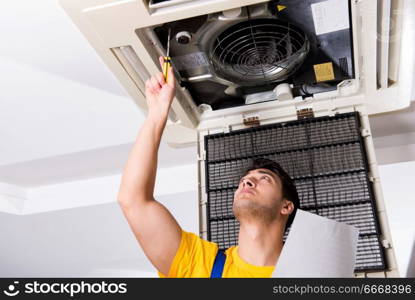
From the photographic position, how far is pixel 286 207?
1.50 metres

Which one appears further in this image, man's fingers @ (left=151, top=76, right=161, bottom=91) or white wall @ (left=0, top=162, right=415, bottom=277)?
white wall @ (left=0, top=162, right=415, bottom=277)

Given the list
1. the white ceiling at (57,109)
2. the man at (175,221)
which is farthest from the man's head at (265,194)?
the white ceiling at (57,109)

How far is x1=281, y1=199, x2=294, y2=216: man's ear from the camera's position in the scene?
4.89ft

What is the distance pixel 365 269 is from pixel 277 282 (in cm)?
73

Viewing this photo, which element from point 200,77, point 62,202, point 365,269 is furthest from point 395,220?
point 62,202

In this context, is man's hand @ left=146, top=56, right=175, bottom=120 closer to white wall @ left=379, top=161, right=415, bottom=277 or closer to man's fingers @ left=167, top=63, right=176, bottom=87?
man's fingers @ left=167, top=63, right=176, bottom=87

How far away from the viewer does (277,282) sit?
2.74ft

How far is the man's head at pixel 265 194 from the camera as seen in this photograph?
4.61ft

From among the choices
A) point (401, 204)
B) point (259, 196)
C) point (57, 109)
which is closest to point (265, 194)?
point (259, 196)

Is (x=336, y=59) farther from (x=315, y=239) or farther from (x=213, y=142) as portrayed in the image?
(x=315, y=239)

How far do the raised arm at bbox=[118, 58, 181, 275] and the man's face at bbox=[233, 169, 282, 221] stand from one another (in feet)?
0.83

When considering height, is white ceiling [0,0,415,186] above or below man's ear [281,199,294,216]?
above

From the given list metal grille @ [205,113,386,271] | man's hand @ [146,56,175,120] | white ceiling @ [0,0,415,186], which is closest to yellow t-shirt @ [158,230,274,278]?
metal grille @ [205,113,386,271]

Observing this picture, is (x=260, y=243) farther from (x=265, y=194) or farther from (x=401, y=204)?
(x=401, y=204)
